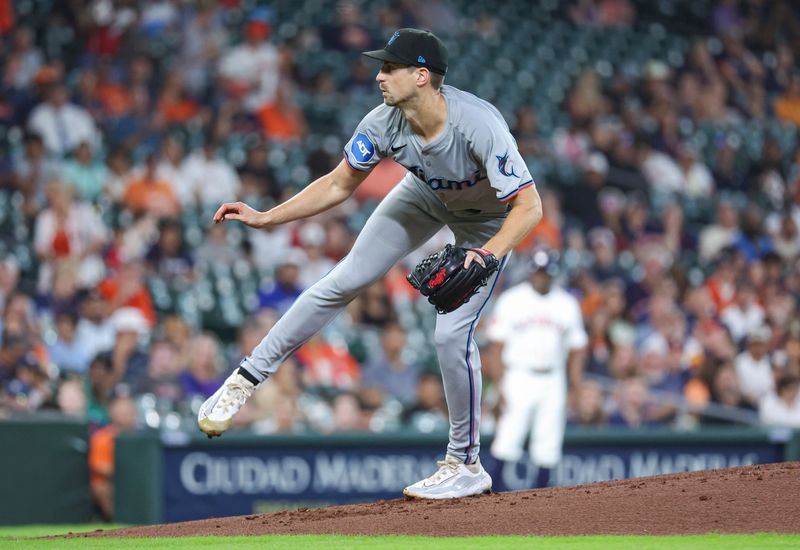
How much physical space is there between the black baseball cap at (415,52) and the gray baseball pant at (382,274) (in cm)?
58

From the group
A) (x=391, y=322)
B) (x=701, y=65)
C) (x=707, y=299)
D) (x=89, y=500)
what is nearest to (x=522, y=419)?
(x=391, y=322)

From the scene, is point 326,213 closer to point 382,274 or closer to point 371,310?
point 371,310

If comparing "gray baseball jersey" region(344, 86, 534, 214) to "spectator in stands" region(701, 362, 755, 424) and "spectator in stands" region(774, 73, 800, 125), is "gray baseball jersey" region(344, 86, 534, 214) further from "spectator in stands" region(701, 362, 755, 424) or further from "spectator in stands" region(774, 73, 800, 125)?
"spectator in stands" region(774, 73, 800, 125)

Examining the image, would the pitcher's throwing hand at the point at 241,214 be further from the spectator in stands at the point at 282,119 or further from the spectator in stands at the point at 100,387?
the spectator in stands at the point at 282,119

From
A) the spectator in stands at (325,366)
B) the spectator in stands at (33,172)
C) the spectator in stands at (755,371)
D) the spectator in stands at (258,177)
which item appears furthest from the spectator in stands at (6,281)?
the spectator in stands at (755,371)

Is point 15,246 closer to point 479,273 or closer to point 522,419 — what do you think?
point 522,419

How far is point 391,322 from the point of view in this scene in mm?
10617

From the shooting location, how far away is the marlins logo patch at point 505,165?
16.7 ft

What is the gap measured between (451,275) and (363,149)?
0.71 meters

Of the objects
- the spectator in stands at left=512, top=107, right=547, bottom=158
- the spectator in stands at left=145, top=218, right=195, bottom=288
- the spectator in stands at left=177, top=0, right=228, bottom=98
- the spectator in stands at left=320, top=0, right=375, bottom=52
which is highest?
the spectator in stands at left=320, top=0, right=375, bottom=52

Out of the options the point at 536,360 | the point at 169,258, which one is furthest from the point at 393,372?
the point at 169,258

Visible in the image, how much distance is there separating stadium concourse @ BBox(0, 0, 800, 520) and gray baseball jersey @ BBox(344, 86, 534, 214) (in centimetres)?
368

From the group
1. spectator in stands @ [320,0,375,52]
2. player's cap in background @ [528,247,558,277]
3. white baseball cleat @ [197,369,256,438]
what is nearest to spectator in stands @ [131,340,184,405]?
player's cap in background @ [528,247,558,277]

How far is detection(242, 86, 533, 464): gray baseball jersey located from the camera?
17.0 feet
